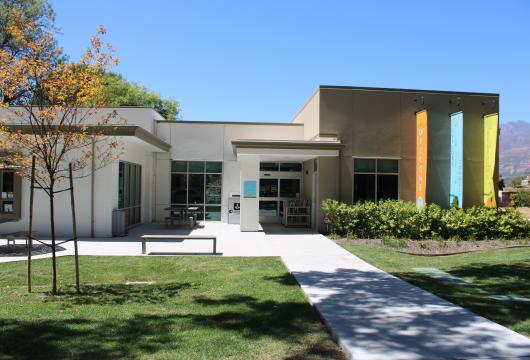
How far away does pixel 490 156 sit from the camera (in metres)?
18.0

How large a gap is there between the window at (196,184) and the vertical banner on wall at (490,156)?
11.6 meters

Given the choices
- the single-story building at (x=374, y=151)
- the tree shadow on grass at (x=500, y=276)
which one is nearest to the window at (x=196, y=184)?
the single-story building at (x=374, y=151)

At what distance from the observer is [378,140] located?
18156 millimetres

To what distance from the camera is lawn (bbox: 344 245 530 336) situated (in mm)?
6625

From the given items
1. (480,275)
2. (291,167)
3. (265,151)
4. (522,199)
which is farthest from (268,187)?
(522,199)

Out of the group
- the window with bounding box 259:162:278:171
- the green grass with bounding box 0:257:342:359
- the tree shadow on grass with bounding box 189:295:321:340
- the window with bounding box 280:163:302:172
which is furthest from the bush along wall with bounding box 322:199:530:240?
the tree shadow on grass with bounding box 189:295:321:340

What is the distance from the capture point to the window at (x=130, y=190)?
16656 millimetres

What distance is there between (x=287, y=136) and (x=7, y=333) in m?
16.8

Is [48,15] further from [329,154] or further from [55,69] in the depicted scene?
[55,69]

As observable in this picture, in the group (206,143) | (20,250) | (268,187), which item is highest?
(206,143)

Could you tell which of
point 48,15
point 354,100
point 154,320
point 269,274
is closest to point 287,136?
point 354,100

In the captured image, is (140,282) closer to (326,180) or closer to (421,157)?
(326,180)

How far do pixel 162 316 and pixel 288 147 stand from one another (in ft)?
36.3

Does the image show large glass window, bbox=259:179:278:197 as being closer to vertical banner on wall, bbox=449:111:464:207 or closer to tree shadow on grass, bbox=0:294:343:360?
vertical banner on wall, bbox=449:111:464:207
